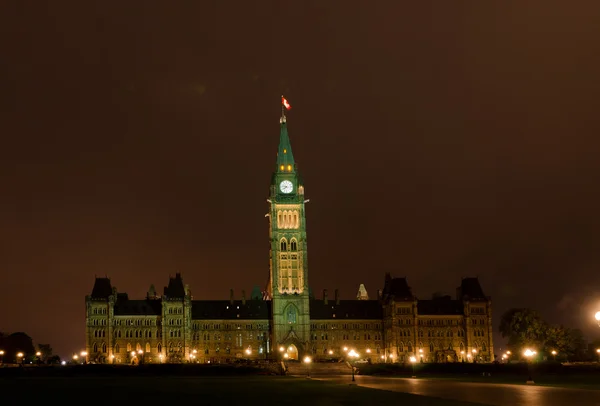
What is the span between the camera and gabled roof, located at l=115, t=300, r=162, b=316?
17439 centimetres

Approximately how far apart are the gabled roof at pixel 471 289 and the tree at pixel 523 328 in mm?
10313

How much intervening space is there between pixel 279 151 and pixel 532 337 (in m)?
64.5

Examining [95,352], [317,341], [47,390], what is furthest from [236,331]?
[47,390]

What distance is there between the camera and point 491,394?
190ft

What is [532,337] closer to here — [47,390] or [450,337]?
[450,337]

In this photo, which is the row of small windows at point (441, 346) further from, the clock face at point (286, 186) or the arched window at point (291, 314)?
the clock face at point (286, 186)

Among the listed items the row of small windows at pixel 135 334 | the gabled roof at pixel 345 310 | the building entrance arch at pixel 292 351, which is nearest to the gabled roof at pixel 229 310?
the row of small windows at pixel 135 334

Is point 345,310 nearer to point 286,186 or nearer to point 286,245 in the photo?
point 286,245

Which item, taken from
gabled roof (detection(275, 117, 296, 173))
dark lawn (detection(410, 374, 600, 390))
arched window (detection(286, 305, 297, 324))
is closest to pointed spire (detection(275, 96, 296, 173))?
gabled roof (detection(275, 117, 296, 173))

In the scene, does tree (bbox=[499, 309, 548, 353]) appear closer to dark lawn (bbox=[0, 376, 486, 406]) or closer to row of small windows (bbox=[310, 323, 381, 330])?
row of small windows (bbox=[310, 323, 381, 330])

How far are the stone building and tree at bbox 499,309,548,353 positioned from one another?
9103mm

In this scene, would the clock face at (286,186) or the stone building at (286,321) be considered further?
the clock face at (286,186)

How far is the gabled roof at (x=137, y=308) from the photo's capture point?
174 m

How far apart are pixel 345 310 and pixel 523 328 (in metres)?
39.7
